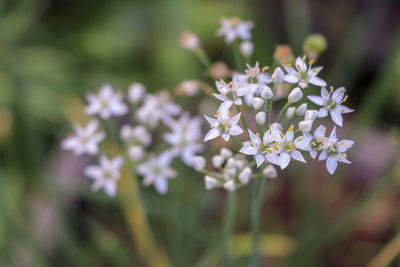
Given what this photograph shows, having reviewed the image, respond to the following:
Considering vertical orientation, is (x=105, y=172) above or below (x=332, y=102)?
above

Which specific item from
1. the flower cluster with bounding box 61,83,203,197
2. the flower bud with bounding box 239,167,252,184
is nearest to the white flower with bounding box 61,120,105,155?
the flower cluster with bounding box 61,83,203,197

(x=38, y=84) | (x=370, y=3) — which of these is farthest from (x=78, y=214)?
(x=370, y=3)

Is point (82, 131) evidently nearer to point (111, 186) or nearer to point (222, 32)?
point (111, 186)

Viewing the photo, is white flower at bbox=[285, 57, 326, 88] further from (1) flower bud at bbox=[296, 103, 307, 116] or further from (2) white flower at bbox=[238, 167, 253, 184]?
(2) white flower at bbox=[238, 167, 253, 184]

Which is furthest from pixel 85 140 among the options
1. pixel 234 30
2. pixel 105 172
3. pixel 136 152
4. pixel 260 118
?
pixel 260 118

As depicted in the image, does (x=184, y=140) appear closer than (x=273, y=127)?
No

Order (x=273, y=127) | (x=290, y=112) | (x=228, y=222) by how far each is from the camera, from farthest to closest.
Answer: (x=228, y=222) → (x=290, y=112) → (x=273, y=127)

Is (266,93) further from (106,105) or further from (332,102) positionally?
(106,105)
